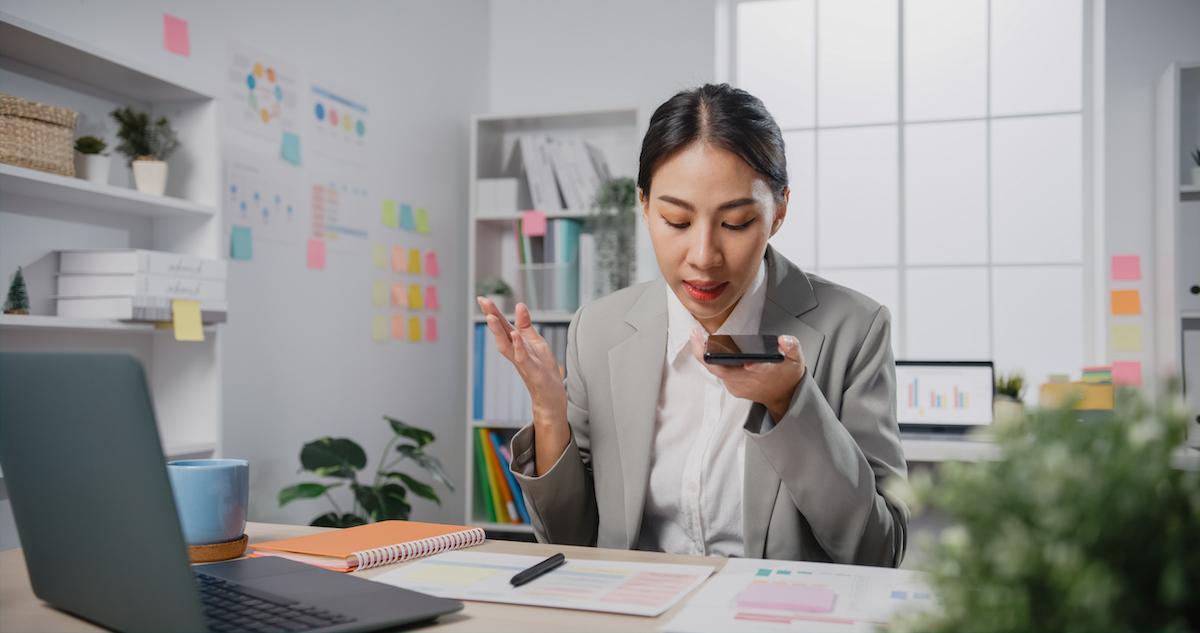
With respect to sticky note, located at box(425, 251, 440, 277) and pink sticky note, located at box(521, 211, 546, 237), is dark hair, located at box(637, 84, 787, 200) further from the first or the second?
sticky note, located at box(425, 251, 440, 277)

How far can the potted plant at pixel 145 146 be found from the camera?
2.04 metres

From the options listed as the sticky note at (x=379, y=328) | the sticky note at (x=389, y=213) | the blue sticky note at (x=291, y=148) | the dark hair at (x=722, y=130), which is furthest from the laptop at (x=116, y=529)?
the sticky note at (x=389, y=213)

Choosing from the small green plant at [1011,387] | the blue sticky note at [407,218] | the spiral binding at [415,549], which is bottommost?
the spiral binding at [415,549]

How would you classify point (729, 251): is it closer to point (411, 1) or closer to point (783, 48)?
point (411, 1)

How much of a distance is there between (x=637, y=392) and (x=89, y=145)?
134 cm

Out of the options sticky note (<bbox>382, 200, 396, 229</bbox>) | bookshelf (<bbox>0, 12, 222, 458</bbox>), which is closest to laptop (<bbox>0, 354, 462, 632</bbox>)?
bookshelf (<bbox>0, 12, 222, 458</bbox>)

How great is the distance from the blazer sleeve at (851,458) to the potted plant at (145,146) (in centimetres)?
157

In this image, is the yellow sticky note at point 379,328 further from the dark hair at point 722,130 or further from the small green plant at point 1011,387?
the small green plant at point 1011,387

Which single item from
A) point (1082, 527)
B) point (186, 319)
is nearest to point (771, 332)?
point (1082, 527)

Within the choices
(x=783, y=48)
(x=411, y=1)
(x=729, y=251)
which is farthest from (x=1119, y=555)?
(x=783, y=48)

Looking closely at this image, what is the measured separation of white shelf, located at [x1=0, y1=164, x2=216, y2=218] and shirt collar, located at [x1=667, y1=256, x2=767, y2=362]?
1246 millimetres

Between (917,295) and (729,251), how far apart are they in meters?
2.93

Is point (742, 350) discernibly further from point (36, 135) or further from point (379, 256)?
point (379, 256)

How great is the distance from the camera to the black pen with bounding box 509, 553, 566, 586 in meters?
0.92
